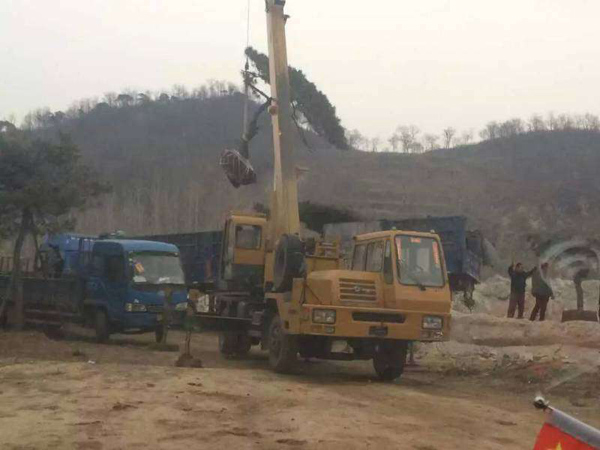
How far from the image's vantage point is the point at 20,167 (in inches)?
Answer: 924

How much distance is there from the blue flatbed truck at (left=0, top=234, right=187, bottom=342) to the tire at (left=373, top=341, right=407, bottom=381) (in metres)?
6.82

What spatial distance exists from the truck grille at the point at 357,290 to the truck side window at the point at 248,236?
162 inches

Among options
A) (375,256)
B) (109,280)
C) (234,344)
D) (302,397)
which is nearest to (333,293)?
(375,256)

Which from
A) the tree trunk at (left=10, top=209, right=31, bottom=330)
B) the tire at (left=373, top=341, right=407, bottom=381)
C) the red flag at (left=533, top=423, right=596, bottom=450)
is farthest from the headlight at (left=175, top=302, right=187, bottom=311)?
the red flag at (left=533, top=423, right=596, bottom=450)

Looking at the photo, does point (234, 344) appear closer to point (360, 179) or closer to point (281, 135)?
point (281, 135)

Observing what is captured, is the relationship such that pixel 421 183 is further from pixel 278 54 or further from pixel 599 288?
pixel 278 54

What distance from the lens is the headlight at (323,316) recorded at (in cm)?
1374

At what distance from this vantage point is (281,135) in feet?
55.7

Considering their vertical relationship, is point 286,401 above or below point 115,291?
below

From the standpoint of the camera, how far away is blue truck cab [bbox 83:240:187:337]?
810 inches

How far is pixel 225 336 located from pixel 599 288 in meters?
22.3

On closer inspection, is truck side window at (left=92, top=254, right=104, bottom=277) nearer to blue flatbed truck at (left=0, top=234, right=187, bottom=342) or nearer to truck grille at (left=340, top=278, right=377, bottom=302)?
blue flatbed truck at (left=0, top=234, right=187, bottom=342)

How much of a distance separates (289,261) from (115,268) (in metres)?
8.11

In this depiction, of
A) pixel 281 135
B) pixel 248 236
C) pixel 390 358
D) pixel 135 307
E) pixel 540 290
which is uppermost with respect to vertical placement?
pixel 281 135
